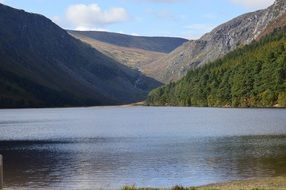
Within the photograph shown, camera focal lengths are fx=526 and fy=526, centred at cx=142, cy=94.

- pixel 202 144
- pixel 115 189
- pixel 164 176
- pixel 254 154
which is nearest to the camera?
pixel 115 189

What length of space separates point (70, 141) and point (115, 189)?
2622 inches

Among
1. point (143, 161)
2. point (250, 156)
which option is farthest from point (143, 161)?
point (250, 156)

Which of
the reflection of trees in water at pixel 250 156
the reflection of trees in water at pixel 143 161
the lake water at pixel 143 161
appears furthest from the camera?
the reflection of trees in water at pixel 250 156

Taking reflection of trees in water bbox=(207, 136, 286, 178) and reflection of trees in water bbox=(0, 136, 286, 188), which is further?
reflection of trees in water bbox=(207, 136, 286, 178)

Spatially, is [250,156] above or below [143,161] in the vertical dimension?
above

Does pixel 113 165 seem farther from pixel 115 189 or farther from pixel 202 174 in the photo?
pixel 115 189

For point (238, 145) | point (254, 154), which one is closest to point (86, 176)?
point (254, 154)

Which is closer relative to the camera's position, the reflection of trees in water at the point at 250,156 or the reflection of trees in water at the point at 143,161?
the reflection of trees in water at the point at 143,161

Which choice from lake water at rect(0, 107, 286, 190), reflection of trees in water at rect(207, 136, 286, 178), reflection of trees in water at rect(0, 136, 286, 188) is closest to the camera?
lake water at rect(0, 107, 286, 190)

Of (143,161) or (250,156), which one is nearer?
(143,161)

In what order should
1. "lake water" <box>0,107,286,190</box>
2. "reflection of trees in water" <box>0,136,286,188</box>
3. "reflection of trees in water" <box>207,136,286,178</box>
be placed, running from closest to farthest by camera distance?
1. "lake water" <box>0,107,286,190</box>
2. "reflection of trees in water" <box>0,136,286,188</box>
3. "reflection of trees in water" <box>207,136,286,178</box>

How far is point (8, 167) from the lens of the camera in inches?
2766

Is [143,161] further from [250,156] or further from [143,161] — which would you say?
[250,156]

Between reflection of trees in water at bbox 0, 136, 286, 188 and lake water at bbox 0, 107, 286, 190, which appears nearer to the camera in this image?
lake water at bbox 0, 107, 286, 190
